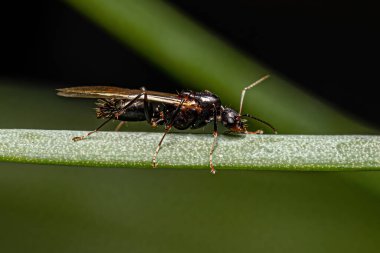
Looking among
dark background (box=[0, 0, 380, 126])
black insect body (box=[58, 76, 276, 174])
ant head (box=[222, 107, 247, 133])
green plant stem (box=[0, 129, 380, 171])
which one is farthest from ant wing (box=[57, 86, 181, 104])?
dark background (box=[0, 0, 380, 126])

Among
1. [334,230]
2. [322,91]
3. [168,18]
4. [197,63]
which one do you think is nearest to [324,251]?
[334,230]

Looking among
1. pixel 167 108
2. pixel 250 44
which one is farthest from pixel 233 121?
pixel 250 44

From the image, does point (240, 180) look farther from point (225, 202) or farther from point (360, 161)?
point (360, 161)

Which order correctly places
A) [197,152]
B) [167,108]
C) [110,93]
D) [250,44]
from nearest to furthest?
[197,152] → [110,93] → [167,108] → [250,44]

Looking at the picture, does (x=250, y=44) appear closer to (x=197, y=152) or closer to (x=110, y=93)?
(x=110, y=93)

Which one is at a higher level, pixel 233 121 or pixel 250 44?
pixel 250 44

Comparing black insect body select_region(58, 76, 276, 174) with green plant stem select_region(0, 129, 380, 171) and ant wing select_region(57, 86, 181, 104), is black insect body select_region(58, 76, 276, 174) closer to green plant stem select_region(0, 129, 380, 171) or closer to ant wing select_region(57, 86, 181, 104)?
ant wing select_region(57, 86, 181, 104)
